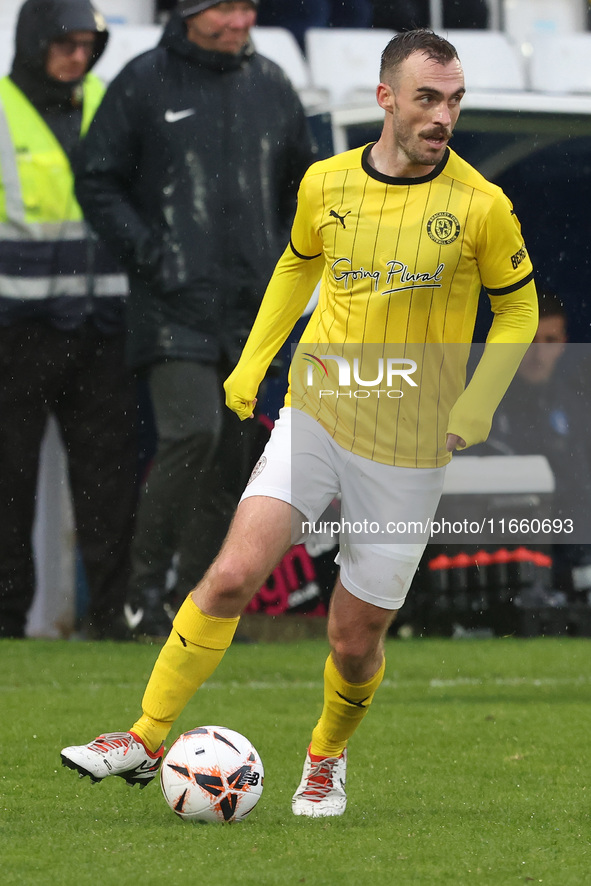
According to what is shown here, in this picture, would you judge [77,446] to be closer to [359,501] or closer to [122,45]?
[122,45]

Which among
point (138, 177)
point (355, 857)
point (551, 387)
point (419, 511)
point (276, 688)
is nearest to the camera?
point (355, 857)

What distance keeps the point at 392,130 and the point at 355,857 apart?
1870 millimetres

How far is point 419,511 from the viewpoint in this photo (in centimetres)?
433

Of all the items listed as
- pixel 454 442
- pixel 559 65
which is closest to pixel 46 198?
pixel 559 65

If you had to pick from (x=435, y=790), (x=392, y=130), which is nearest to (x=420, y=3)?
(x=392, y=130)

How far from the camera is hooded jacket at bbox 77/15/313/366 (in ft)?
23.5

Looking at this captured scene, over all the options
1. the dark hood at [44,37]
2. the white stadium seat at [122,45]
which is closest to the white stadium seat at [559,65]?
the white stadium seat at [122,45]

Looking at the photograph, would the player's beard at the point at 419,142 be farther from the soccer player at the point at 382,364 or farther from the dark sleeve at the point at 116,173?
the dark sleeve at the point at 116,173

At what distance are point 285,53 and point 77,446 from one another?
2364 millimetres

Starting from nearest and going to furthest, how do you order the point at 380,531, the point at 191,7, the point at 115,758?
1. the point at 115,758
2. the point at 380,531
3. the point at 191,7

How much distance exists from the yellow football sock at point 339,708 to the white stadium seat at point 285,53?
14.4 feet

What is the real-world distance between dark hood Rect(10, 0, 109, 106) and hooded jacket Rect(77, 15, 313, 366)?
1.16 ft

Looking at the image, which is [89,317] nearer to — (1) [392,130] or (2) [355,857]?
(1) [392,130]

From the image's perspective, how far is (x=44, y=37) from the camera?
24.1 feet
